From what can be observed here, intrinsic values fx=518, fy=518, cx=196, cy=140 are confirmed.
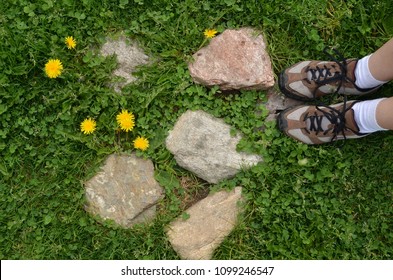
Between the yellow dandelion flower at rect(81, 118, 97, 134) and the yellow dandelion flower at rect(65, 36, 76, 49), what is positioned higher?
the yellow dandelion flower at rect(65, 36, 76, 49)

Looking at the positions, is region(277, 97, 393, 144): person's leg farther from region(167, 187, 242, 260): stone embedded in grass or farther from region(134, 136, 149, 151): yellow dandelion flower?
region(134, 136, 149, 151): yellow dandelion flower

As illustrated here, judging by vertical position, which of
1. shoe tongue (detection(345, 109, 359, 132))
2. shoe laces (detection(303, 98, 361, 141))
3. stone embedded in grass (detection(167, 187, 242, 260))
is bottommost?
stone embedded in grass (detection(167, 187, 242, 260))

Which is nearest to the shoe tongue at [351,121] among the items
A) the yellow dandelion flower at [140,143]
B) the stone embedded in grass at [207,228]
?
the stone embedded in grass at [207,228]

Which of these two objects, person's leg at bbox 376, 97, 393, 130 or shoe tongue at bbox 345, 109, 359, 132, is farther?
shoe tongue at bbox 345, 109, 359, 132

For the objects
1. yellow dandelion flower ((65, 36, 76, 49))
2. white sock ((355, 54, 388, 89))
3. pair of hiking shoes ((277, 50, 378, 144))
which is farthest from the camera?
yellow dandelion flower ((65, 36, 76, 49))

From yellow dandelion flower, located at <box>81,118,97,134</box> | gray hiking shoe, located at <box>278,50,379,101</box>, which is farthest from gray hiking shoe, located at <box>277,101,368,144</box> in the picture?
yellow dandelion flower, located at <box>81,118,97,134</box>

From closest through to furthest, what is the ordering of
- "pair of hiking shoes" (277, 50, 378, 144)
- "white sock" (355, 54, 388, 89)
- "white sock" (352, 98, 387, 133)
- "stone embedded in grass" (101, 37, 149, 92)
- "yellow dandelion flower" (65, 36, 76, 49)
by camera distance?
"white sock" (352, 98, 387, 133) < "white sock" (355, 54, 388, 89) < "pair of hiking shoes" (277, 50, 378, 144) < "yellow dandelion flower" (65, 36, 76, 49) < "stone embedded in grass" (101, 37, 149, 92)

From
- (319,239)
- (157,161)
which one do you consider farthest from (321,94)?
(157,161)

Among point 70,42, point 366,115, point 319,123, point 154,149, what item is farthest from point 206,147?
point 70,42
